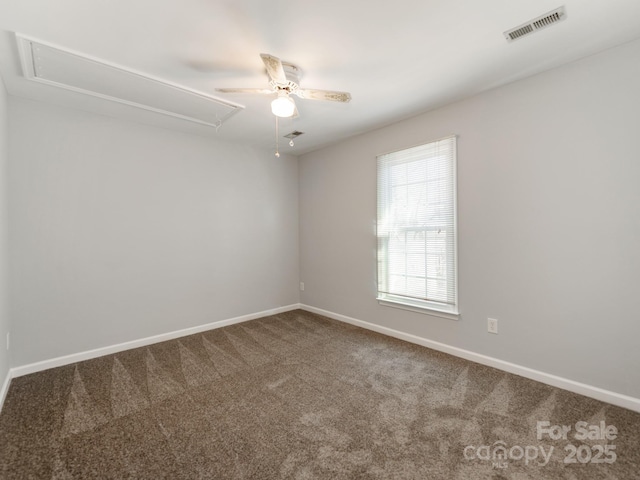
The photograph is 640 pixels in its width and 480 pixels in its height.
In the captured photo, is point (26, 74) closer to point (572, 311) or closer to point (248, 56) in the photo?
point (248, 56)

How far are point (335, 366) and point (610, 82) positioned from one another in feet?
10.4

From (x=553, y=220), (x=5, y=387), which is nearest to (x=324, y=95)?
(x=553, y=220)

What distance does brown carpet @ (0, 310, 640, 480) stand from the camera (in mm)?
1574

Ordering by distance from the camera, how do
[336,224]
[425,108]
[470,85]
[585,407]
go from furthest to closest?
[336,224] → [425,108] → [470,85] → [585,407]

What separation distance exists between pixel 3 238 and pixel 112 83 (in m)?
1.60

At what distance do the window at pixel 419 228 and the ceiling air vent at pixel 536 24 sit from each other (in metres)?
1.03

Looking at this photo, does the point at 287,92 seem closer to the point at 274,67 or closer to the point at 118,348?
the point at 274,67

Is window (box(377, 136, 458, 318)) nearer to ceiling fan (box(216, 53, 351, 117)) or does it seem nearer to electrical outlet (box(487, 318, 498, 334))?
electrical outlet (box(487, 318, 498, 334))

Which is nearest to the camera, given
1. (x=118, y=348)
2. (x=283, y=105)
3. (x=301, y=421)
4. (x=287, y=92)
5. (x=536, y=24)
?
(x=536, y=24)

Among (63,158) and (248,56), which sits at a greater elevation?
(248,56)

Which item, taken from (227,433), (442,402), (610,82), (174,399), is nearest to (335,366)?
(442,402)

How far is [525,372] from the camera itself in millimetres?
2486

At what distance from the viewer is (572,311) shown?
2270mm

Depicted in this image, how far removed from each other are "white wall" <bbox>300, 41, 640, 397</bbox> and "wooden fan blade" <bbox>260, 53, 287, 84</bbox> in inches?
72.1
